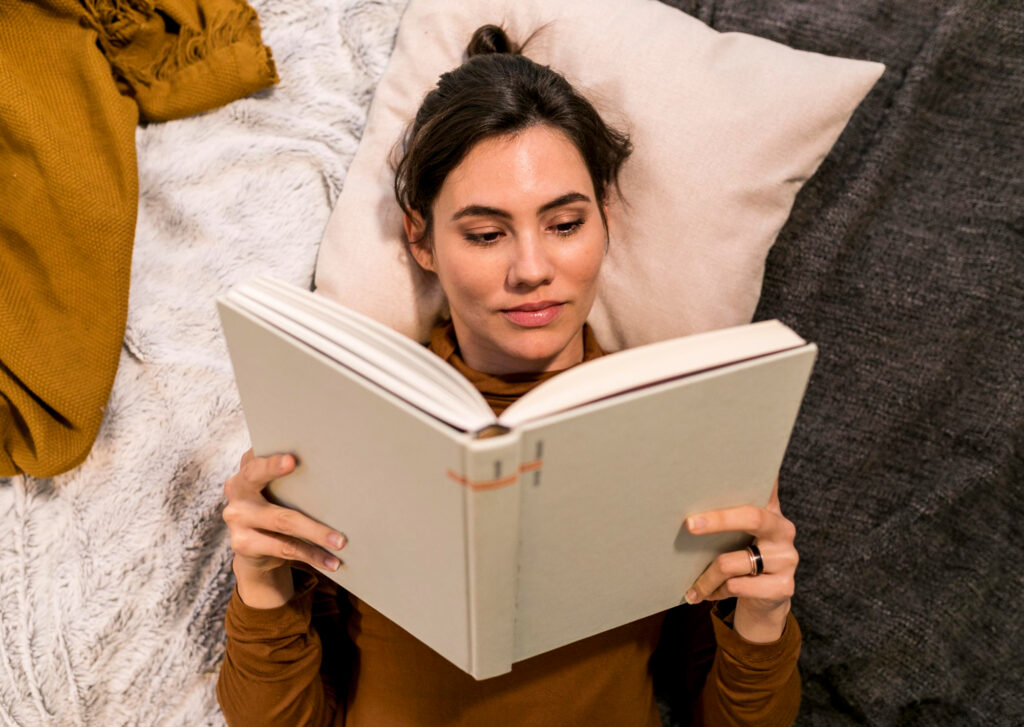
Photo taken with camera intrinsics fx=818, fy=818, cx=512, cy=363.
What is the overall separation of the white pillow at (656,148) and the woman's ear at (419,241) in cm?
5

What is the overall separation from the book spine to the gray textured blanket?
2.02 feet

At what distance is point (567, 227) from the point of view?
1.00 meters

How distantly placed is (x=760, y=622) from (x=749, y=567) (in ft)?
0.35

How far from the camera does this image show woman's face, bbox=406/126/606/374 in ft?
3.14

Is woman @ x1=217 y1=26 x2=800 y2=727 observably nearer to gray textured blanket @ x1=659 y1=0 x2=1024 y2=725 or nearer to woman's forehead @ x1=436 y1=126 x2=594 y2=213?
woman's forehead @ x1=436 y1=126 x2=594 y2=213

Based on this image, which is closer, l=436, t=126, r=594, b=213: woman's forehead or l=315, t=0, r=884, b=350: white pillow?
l=436, t=126, r=594, b=213: woman's forehead

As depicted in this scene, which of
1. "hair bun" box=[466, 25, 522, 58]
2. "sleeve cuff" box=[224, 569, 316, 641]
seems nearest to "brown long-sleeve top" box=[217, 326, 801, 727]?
"sleeve cuff" box=[224, 569, 316, 641]

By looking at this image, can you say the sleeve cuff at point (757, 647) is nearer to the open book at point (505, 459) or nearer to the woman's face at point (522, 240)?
the open book at point (505, 459)

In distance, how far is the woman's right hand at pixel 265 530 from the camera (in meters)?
0.81

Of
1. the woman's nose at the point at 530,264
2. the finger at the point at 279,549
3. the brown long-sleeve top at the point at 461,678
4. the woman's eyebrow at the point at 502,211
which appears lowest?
the brown long-sleeve top at the point at 461,678

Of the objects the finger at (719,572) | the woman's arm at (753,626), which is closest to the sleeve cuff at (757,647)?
the woman's arm at (753,626)

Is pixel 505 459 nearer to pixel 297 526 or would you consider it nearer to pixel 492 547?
pixel 492 547

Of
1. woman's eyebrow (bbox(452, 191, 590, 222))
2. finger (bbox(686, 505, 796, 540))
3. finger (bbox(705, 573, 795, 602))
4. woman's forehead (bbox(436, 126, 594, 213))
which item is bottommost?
finger (bbox(705, 573, 795, 602))

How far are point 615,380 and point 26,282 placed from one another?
0.84 meters
